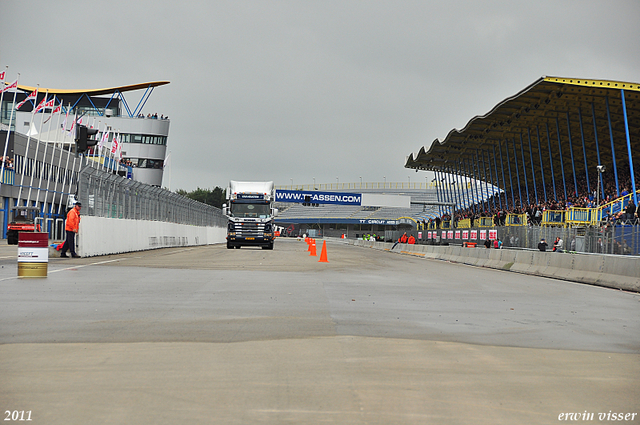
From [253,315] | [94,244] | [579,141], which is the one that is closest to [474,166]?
[579,141]

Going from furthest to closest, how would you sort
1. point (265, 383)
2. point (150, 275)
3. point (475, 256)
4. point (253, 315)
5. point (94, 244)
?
1. point (475, 256)
2. point (94, 244)
3. point (150, 275)
4. point (253, 315)
5. point (265, 383)

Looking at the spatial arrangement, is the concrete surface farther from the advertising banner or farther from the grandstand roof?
A: the grandstand roof

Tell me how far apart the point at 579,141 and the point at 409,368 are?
183ft

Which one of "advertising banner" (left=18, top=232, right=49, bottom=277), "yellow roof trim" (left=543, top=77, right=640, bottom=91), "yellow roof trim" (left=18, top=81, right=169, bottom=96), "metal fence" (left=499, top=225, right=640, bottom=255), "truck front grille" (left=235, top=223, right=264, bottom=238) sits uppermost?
"yellow roof trim" (left=18, top=81, right=169, bottom=96)

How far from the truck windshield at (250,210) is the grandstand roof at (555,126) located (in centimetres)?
1663

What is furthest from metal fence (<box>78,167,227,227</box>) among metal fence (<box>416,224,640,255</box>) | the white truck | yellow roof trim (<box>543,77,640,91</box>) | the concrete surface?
yellow roof trim (<box>543,77,640,91</box>)

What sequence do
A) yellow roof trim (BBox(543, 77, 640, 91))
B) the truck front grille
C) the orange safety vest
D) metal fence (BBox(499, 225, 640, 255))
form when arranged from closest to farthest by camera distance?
the orange safety vest, metal fence (BBox(499, 225, 640, 255)), yellow roof trim (BBox(543, 77, 640, 91)), the truck front grille

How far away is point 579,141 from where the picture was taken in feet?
190

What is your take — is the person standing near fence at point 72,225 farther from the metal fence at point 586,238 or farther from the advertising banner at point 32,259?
the metal fence at point 586,238

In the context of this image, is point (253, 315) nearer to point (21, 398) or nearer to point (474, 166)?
point (21, 398)

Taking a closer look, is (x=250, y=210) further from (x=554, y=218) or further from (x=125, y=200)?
(x=554, y=218)

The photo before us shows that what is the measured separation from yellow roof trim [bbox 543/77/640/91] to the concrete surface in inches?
1115

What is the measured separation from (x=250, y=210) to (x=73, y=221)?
1790 cm

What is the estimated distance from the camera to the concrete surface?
4.88m
